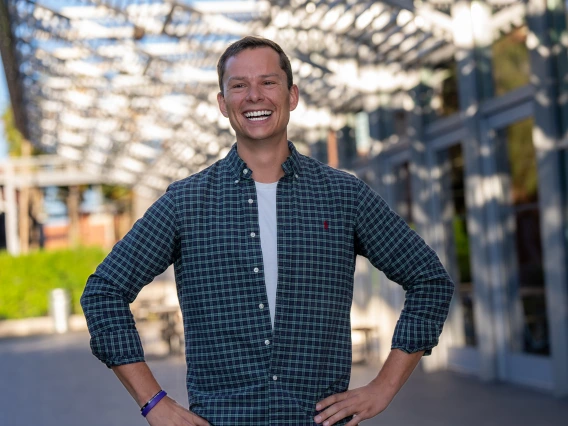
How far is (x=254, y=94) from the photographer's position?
228cm

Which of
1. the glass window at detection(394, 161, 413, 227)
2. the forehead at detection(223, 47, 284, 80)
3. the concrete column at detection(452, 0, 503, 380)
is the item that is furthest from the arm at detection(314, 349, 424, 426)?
the glass window at detection(394, 161, 413, 227)

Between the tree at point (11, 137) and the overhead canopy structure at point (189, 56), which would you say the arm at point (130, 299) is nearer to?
the overhead canopy structure at point (189, 56)

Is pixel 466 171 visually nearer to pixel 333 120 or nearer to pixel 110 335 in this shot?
pixel 333 120

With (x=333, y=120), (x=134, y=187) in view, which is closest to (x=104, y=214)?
(x=134, y=187)

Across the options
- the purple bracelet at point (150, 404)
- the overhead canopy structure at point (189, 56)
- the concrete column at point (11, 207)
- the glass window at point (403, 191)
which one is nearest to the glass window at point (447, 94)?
the overhead canopy structure at point (189, 56)

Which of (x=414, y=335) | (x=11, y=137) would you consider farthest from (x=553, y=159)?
(x=11, y=137)

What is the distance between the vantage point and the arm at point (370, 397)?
216 centimetres

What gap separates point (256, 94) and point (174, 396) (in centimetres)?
777

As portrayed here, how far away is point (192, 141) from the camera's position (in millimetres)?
23016

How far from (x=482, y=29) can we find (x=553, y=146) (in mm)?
1881

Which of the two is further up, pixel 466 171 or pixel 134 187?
pixel 134 187

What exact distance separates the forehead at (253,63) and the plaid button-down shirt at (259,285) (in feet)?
0.60

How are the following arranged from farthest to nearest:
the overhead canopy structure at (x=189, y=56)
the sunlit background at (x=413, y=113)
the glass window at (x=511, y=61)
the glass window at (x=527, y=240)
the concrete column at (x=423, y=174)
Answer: the concrete column at (x=423, y=174)
the overhead canopy structure at (x=189, y=56)
the glass window at (x=527, y=240)
the glass window at (x=511, y=61)
the sunlit background at (x=413, y=113)

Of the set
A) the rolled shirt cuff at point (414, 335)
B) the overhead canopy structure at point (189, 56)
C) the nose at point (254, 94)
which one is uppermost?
the overhead canopy structure at point (189, 56)
